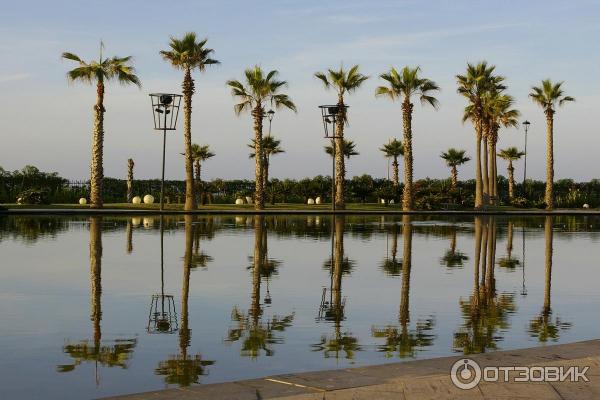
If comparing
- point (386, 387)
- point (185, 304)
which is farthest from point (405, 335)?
point (185, 304)

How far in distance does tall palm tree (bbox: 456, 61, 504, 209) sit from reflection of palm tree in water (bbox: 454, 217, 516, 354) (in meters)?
48.6

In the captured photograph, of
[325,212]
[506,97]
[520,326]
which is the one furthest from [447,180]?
[520,326]

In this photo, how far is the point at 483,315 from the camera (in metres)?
10.9

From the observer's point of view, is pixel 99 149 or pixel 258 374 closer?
pixel 258 374

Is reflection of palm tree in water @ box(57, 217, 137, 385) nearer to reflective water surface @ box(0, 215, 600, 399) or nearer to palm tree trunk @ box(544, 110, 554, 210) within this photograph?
reflective water surface @ box(0, 215, 600, 399)

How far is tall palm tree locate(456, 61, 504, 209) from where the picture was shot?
64062 mm

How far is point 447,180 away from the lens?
78750 millimetres

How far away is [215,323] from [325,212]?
4157 centimetres

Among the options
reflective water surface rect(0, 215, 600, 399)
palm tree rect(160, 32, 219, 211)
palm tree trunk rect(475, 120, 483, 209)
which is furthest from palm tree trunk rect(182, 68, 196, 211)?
reflective water surface rect(0, 215, 600, 399)

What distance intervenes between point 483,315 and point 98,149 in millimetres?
43811

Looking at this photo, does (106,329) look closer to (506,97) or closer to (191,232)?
(191,232)

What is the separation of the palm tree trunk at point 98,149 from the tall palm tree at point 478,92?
28.7 metres

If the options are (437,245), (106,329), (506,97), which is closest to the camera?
(106,329)

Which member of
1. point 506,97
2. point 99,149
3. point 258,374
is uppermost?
point 506,97
